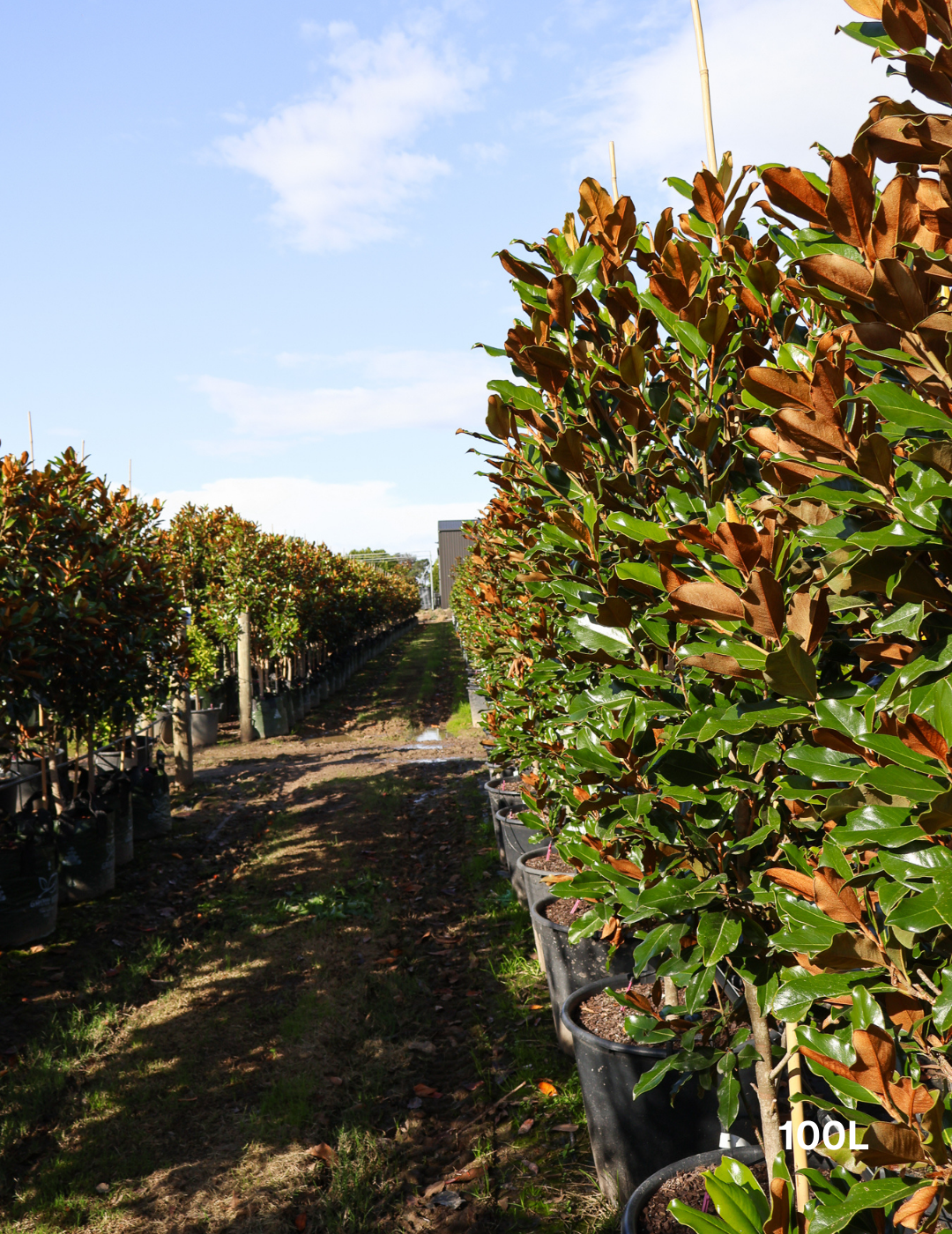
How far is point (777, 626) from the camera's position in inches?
41.7

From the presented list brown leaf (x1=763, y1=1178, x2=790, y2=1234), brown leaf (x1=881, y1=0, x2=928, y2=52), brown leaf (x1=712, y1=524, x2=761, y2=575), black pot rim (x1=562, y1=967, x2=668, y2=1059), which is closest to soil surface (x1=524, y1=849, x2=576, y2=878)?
black pot rim (x1=562, y1=967, x2=668, y2=1059)

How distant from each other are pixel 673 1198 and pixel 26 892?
4968mm

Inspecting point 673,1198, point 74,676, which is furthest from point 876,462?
point 74,676

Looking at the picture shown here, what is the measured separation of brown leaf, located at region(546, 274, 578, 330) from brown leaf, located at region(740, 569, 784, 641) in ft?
3.07

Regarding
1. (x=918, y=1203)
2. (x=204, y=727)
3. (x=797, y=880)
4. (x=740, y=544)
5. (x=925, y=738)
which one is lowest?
(x=204, y=727)

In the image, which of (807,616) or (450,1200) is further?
(450,1200)

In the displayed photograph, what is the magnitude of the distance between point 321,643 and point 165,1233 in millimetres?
17573

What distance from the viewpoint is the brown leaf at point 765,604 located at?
1.04 meters

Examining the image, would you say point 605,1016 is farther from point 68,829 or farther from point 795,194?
point 68,829

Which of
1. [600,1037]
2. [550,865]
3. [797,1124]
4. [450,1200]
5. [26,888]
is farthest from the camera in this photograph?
[26,888]

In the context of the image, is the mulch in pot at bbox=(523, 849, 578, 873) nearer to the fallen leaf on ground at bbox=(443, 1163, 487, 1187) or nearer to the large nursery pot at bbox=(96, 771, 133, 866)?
the fallen leaf on ground at bbox=(443, 1163, 487, 1187)

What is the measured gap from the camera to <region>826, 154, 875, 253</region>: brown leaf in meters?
0.91

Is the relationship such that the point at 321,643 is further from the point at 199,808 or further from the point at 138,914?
the point at 138,914

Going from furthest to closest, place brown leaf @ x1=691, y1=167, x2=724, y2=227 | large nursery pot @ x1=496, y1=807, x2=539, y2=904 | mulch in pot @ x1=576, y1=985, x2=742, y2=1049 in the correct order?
large nursery pot @ x1=496, y1=807, x2=539, y2=904
mulch in pot @ x1=576, y1=985, x2=742, y2=1049
brown leaf @ x1=691, y1=167, x2=724, y2=227
